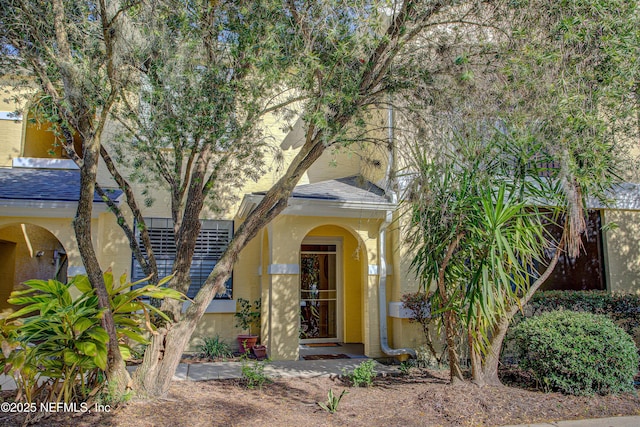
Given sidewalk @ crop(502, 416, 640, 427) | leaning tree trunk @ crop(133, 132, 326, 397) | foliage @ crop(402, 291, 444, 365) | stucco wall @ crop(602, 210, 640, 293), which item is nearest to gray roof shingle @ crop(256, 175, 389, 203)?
foliage @ crop(402, 291, 444, 365)

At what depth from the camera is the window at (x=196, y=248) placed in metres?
10.4

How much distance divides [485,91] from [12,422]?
6.94m

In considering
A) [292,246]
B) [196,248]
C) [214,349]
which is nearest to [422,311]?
[292,246]

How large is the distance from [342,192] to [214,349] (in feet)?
13.1

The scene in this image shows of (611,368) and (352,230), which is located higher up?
(352,230)

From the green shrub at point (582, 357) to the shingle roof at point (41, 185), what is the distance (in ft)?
23.8

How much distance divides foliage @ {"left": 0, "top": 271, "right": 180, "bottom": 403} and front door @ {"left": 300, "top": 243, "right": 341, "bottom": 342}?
5.76 metres

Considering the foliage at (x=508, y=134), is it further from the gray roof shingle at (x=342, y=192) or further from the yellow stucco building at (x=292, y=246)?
the gray roof shingle at (x=342, y=192)

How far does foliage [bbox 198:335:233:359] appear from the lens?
31.2ft

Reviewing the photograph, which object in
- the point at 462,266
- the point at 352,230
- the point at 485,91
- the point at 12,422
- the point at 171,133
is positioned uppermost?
the point at 485,91

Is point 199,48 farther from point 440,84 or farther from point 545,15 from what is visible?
point 545,15

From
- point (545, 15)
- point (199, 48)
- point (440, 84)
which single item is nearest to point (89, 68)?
point (199, 48)

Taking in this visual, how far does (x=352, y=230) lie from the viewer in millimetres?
9875

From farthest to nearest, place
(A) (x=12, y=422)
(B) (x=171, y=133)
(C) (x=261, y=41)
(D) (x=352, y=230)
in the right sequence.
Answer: (D) (x=352, y=230)
(B) (x=171, y=133)
(C) (x=261, y=41)
(A) (x=12, y=422)
